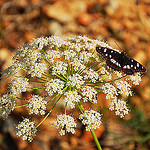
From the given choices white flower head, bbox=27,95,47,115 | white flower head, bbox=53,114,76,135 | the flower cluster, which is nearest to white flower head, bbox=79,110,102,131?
the flower cluster

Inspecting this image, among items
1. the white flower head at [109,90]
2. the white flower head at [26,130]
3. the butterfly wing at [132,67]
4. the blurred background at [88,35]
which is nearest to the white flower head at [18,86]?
the white flower head at [26,130]

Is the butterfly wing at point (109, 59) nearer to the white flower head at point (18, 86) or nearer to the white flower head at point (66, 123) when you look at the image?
the white flower head at point (66, 123)

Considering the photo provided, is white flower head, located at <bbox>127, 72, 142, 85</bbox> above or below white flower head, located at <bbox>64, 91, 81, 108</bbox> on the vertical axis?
above

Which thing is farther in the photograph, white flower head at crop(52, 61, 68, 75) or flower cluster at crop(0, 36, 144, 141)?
white flower head at crop(52, 61, 68, 75)

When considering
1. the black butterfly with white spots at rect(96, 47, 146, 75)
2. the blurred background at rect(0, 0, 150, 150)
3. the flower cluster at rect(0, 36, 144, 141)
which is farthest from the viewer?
the blurred background at rect(0, 0, 150, 150)

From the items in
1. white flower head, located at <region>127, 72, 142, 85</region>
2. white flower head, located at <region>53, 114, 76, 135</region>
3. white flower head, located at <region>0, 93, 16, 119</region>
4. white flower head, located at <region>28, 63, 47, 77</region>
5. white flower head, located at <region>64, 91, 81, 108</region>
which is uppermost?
white flower head, located at <region>127, 72, 142, 85</region>

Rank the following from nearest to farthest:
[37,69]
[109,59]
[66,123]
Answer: [66,123]
[37,69]
[109,59]

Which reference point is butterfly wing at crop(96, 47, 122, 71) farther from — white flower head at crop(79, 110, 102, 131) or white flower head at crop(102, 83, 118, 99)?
white flower head at crop(79, 110, 102, 131)

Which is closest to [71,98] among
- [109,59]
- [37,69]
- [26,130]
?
[37,69]

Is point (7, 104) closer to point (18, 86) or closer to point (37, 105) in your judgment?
point (18, 86)
